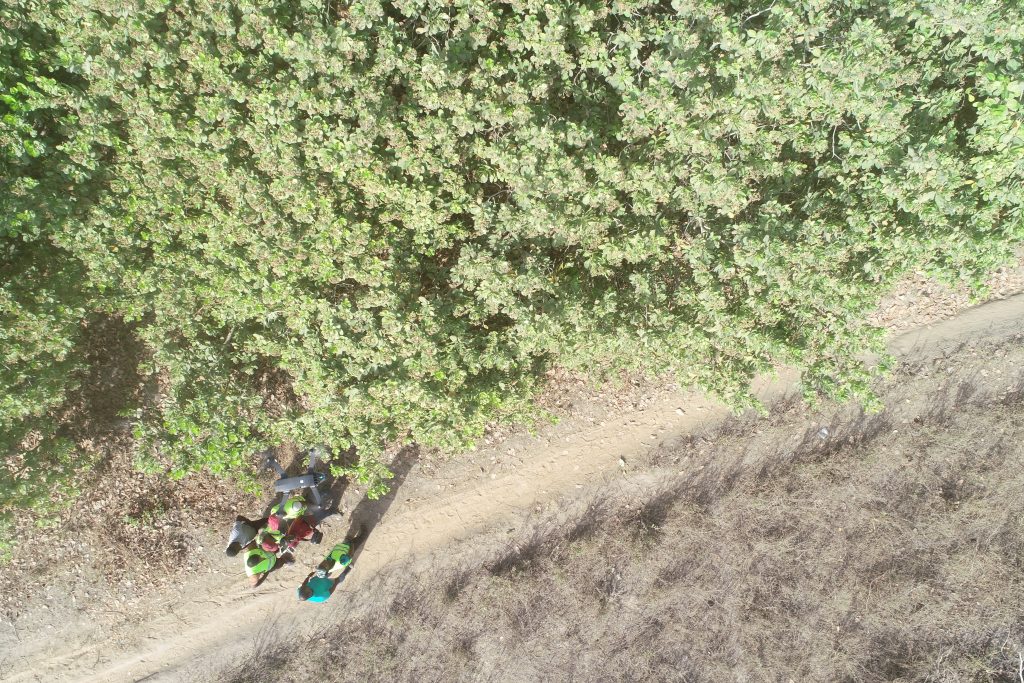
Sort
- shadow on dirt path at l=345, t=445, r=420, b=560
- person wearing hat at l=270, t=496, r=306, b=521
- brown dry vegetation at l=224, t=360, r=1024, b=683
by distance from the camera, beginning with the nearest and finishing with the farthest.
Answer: person wearing hat at l=270, t=496, r=306, b=521
brown dry vegetation at l=224, t=360, r=1024, b=683
shadow on dirt path at l=345, t=445, r=420, b=560

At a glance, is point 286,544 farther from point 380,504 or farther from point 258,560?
point 380,504

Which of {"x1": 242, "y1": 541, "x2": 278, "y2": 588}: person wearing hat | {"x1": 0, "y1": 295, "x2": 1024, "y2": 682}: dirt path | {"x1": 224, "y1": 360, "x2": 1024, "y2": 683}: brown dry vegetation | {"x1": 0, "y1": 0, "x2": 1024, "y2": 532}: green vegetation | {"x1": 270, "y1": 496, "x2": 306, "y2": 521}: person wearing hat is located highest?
{"x1": 0, "y1": 0, "x2": 1024, "y2": 532}: green vegetation

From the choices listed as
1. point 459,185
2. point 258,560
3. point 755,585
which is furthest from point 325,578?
point 755,585

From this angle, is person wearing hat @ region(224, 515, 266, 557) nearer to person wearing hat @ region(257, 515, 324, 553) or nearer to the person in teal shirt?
person wearing hat @ region(257, 515, 324, 553)

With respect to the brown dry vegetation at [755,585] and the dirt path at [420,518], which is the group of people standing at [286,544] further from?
the brown dry vegetation at [755,585]

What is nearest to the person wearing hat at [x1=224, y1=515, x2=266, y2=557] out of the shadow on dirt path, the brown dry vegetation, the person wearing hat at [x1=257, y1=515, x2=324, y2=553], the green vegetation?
the person wearing hat at [x1=257, y1=515, x2=324, y2=553]

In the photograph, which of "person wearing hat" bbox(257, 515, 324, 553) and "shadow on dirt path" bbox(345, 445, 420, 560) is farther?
"shadow on dirt path" bbox(345, 445, 420, 560)

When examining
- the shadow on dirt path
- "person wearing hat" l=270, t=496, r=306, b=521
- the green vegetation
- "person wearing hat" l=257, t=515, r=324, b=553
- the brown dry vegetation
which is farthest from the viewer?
the shadow on dirt path

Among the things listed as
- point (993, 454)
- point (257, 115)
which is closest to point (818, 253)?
point (993, 454)

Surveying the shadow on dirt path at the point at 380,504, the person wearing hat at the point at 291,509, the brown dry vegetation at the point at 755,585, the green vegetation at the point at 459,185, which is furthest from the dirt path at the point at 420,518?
the green vegetation at the point at 459,185

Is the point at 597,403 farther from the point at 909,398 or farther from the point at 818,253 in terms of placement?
the point at 909,398
